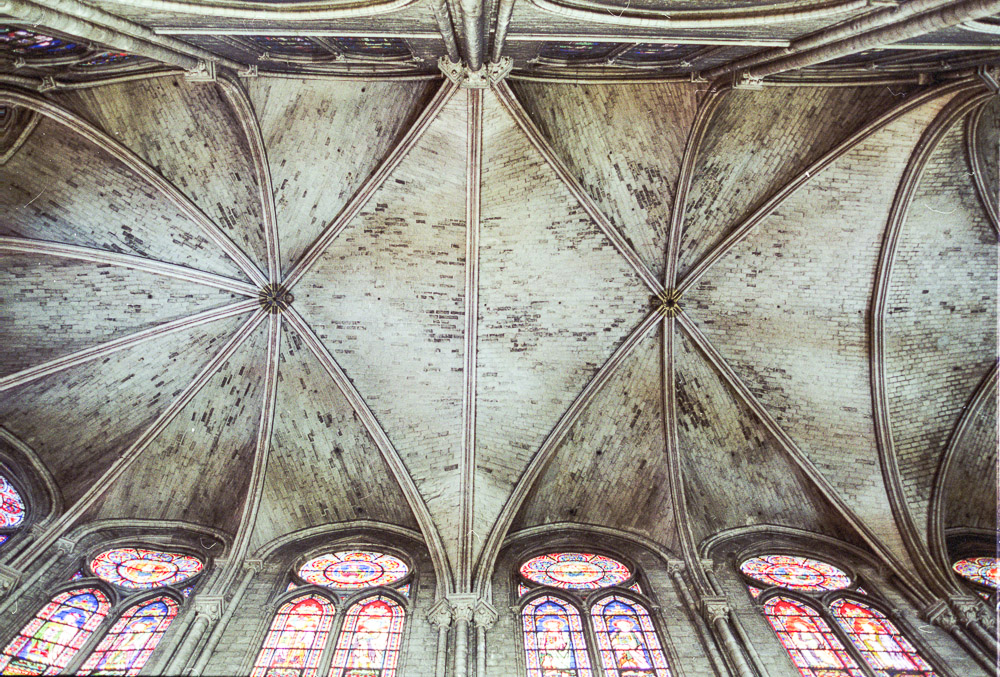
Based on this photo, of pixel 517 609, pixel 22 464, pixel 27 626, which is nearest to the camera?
pixel 27 626

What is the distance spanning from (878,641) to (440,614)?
21.2 feet

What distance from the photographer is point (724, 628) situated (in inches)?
416

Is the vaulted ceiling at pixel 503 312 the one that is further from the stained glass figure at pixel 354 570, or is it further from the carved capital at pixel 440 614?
the carved capital at pixel 440 614

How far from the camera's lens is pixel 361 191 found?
549 inches

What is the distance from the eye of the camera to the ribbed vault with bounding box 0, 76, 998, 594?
12766 mm

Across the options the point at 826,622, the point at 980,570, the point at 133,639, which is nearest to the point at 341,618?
the point at 133,639

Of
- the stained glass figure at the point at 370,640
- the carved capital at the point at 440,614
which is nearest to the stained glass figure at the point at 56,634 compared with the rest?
the stained glass figure at the point at 370,640

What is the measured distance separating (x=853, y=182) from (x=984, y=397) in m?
4.92

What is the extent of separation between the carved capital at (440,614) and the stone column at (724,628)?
12.7ft

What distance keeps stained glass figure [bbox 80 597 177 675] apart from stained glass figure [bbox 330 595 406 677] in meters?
2.64

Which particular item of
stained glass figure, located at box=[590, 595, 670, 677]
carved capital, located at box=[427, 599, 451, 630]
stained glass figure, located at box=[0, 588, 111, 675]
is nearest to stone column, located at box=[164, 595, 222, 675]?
stained glass figure, located at box=[0, 588, 111, 675]

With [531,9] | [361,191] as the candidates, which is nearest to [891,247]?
[531,9]

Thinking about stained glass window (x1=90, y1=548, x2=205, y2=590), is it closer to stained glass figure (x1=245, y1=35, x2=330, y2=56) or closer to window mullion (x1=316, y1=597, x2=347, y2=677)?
window mullion (x1=316, y1=597, x2=347, y2=677)

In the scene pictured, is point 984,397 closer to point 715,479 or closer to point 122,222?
point 715,479
